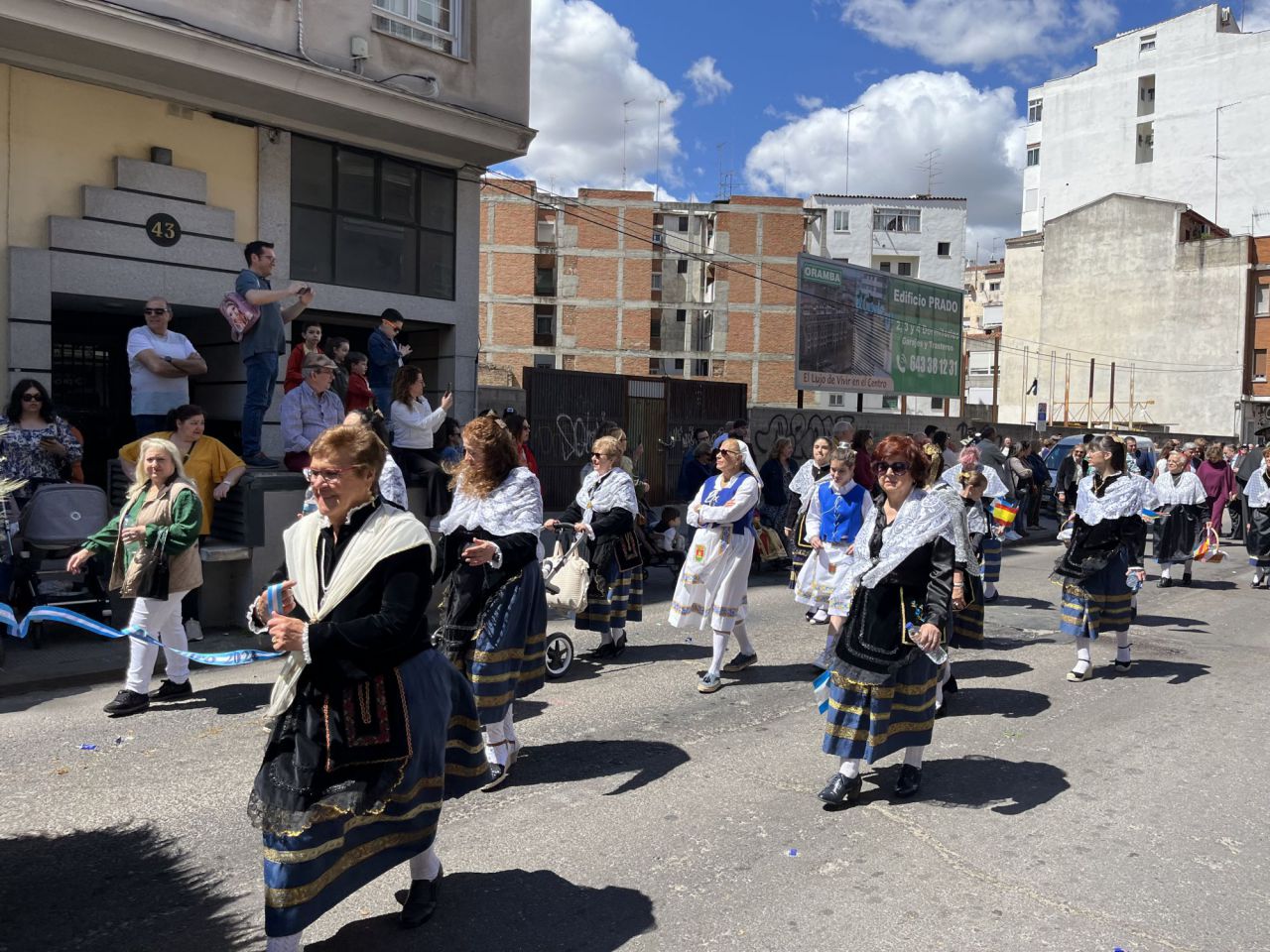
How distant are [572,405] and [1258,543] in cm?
1026

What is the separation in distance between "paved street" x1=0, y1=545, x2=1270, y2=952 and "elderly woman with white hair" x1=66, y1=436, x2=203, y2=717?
1.07 feet

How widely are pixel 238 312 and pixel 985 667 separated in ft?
24.2

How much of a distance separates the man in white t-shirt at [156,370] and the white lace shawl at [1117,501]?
7652 mm

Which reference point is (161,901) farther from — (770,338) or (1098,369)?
(770,338)

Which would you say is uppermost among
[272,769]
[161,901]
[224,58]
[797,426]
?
[224,58]

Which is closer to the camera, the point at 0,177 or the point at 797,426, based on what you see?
the point at 0,177

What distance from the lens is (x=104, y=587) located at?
866cm

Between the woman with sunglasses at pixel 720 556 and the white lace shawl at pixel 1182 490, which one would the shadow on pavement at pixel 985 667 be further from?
the white lace shawl at pixel 1182 490

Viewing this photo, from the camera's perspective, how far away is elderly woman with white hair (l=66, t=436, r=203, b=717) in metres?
6.49

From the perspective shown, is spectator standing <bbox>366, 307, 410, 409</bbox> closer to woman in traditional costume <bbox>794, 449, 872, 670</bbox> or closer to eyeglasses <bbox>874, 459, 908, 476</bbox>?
woman in traditional costume <bbox>794, 449, 872, 670</bbox>

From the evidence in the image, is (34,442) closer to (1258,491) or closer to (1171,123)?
(1258,491)

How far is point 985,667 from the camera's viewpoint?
845 centimetres

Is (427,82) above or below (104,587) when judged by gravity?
above

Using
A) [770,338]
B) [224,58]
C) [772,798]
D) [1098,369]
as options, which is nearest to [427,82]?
[224,58]
